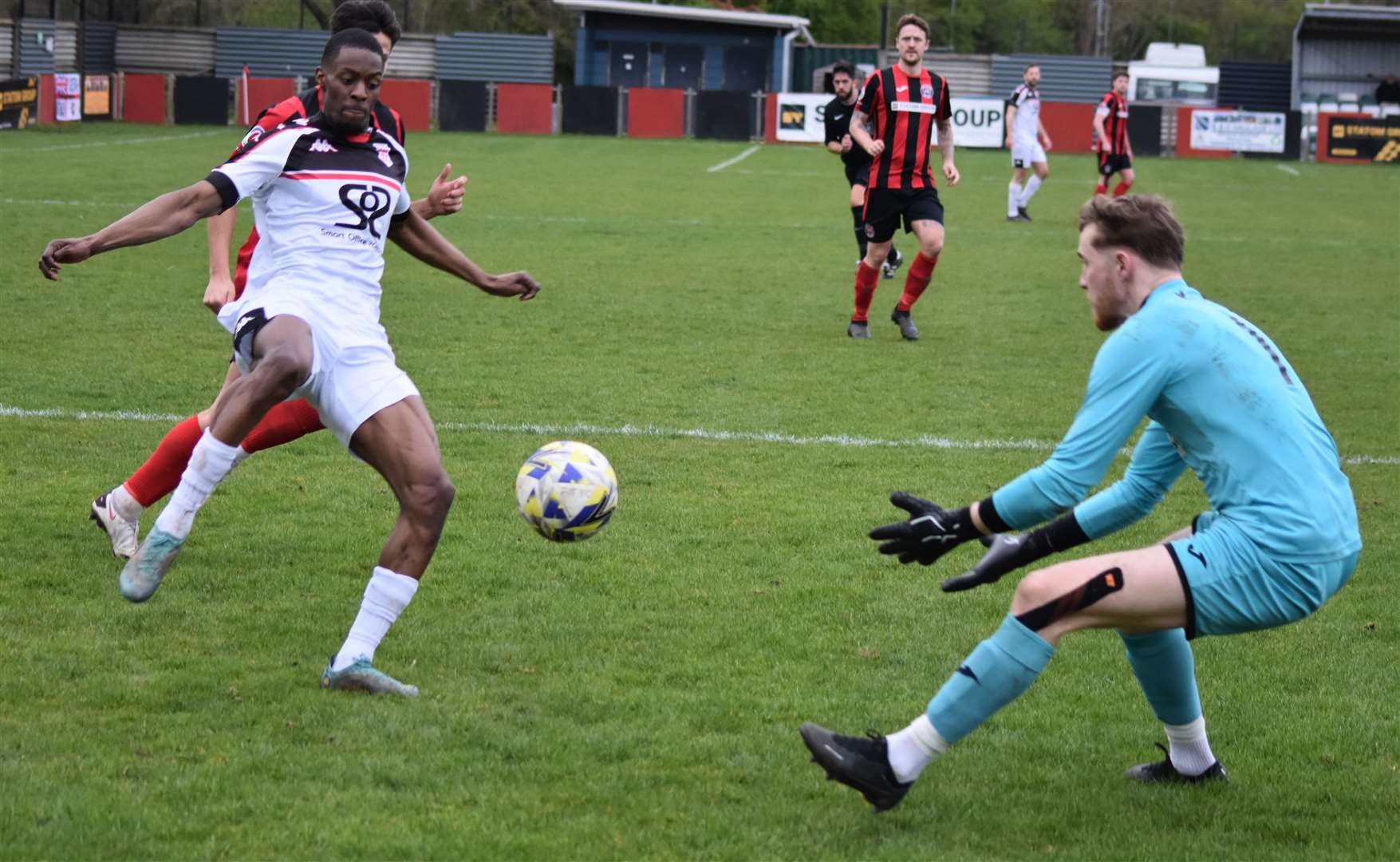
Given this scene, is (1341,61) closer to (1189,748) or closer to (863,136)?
(863,136)

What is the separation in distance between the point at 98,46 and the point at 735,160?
23.7 metres

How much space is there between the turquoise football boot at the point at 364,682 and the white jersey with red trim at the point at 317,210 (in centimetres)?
112

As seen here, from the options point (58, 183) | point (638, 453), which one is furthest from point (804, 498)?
point (58, 183)

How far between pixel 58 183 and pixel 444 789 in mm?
19268

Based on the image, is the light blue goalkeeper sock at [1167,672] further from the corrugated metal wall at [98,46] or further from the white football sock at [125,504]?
the corrugated metal wall at [98,46]

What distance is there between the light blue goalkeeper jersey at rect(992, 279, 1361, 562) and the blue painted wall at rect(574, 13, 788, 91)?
168 feet

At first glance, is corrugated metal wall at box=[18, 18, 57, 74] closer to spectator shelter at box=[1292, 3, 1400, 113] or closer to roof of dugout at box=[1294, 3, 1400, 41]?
roof of dugout at box=[1294, 3, 1400, 41]

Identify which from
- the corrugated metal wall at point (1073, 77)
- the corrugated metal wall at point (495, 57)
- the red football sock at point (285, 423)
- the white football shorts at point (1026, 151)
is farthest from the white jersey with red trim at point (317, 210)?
the corrugated metal wall at point (1073, 77)

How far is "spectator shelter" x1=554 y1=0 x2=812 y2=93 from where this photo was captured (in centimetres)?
5341

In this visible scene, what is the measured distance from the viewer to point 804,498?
286 inches

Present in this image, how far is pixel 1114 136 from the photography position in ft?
76.1

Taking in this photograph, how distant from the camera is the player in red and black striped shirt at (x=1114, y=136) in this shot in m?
23.0

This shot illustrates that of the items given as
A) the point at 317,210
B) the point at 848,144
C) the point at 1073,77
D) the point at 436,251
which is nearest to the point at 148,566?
the point at 317,210

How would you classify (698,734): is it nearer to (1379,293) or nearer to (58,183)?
(1379,293)
